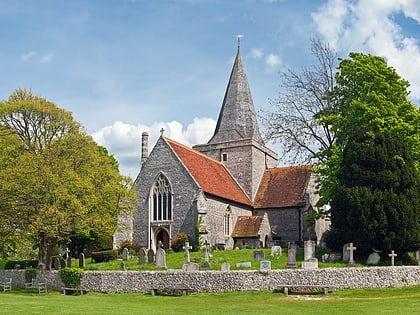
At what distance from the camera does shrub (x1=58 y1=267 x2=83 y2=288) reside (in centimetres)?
2517

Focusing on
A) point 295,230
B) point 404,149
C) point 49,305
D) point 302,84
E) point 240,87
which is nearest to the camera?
point 49,305

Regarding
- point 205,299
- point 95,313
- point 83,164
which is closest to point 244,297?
point 205,299

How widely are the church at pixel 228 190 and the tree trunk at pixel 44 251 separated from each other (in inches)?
270

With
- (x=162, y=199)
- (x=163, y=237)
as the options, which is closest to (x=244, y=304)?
(x=162, y=199)

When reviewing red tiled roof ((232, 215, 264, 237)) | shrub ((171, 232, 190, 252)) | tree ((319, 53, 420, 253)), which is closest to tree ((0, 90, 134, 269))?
shrub ((171, 232, 190, 252))

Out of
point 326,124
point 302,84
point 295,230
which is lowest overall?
point 295,230

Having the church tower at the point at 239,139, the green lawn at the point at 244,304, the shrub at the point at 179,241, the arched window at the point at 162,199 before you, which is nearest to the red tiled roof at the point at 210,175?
the church tower at the point at 239,139

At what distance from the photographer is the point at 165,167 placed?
3578 centimetres

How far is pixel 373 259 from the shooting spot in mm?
25406

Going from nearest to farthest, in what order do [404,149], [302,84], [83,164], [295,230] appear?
[404,149]
[83,164]
[302,84]
[295,230]

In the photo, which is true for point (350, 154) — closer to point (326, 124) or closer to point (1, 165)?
point (326, 124)

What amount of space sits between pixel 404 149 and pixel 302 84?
916 cm

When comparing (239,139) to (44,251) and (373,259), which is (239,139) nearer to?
(44,251)

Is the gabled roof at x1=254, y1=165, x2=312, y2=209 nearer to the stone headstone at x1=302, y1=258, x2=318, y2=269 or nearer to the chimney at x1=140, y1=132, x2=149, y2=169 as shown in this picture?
the chimney at x1=140, y1=132, x2=149, y2=169
